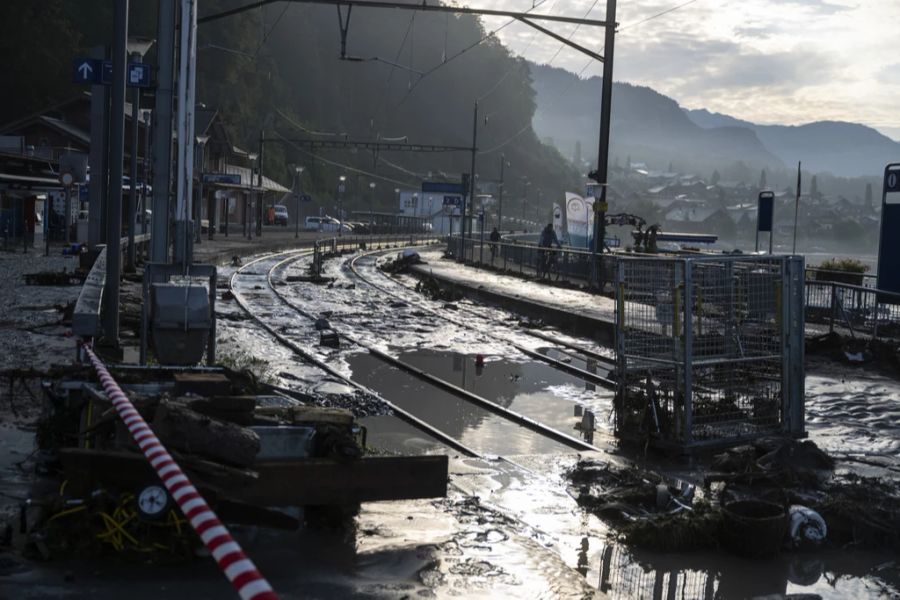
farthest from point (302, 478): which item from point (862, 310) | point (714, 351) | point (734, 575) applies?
point (862, 310)

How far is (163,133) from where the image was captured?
47.3 feet

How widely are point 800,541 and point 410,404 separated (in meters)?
6.18

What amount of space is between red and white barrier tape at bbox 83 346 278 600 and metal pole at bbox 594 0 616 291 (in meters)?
20.5

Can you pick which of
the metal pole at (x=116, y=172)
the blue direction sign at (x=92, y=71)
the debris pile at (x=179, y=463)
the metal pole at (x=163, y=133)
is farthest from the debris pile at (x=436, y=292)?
the debris pile at (x=179, y=463)

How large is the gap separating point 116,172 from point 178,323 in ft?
11.5

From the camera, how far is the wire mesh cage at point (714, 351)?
33.4 feet

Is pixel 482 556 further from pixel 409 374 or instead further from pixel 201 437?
pixel 409 374

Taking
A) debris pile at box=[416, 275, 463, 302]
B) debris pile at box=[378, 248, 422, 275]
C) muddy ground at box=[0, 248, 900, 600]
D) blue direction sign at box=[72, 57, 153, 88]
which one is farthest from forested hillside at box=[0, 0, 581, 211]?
muddy ground at box=[0, 248, 900, 600]

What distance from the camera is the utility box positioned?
1112cm

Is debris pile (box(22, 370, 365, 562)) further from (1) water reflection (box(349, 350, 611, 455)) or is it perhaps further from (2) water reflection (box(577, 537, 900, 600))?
(1) water reflection (box(349, 350, 611, 455))

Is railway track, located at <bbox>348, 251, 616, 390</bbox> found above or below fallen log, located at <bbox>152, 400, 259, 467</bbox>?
below

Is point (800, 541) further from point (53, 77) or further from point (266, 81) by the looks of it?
point (266, 81)

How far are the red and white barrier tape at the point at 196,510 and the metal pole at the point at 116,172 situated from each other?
18.4 ft

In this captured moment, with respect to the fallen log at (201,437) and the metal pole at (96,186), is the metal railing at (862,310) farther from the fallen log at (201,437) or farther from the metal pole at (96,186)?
the metal pole at (96,186)
